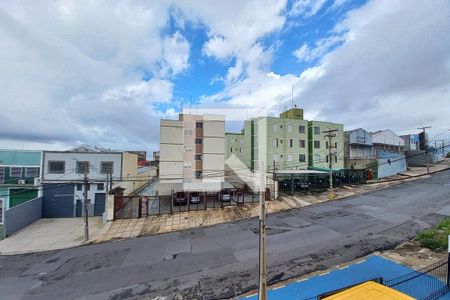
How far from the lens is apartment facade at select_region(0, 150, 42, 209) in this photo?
22031mm

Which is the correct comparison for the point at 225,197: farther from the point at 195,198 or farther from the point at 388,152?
the point at 388,152

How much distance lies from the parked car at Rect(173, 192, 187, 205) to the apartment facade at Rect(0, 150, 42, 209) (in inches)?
547

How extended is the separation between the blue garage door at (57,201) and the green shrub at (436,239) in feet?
105

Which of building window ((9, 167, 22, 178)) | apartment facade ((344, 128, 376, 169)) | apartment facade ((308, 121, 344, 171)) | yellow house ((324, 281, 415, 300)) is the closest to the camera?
yellow house ((324, 281, 415, 300))

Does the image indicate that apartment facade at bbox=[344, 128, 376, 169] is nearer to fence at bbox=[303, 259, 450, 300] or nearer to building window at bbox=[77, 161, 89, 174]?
fence at bbox=[303, 259, 450, 300]

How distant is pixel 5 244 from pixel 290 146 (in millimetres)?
34634

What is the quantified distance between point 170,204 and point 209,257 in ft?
37.6

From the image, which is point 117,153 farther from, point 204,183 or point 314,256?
point 314,256

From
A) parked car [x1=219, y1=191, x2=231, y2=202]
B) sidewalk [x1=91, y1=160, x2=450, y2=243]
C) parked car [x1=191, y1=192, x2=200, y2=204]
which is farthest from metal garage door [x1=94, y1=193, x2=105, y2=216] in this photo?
parked car [x1=219, y1=191, x2=231, y2=202]

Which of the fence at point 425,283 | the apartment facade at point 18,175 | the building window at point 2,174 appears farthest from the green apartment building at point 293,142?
the building window at point 2,174

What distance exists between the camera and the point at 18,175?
2356 centimetres

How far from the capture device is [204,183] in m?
28.6

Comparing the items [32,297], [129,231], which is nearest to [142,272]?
[32,297]

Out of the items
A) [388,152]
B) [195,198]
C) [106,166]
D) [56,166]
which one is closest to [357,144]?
[388,152]
